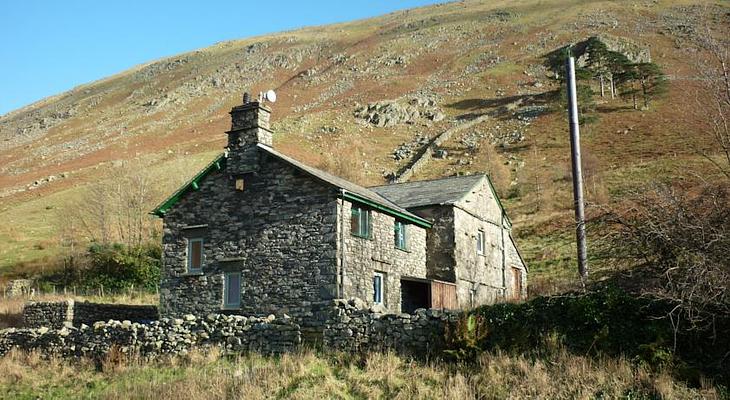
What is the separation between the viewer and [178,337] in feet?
65.1

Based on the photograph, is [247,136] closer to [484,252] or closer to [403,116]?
[484,252]

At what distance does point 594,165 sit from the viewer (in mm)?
57188

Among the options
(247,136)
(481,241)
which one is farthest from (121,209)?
(481,241)

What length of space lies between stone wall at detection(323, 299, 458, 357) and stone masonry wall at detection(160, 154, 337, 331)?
3240mm

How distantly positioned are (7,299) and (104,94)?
125718 millimetres

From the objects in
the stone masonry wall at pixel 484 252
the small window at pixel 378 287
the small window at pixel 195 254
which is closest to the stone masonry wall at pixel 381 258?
the small window at pixel 378 287

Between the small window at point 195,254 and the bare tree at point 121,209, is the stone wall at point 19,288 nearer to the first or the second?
the bare tree at point 121,209

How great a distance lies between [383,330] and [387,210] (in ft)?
26.1

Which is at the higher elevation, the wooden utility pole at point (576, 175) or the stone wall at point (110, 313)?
the wooden utility pole at point (576, 175)

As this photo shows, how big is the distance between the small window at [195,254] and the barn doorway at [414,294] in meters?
7.57

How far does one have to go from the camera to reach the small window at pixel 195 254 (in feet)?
81.6

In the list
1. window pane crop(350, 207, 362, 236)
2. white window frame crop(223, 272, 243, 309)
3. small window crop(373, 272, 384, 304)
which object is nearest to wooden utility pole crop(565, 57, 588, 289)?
small window crop(373, 272, 384, 304)

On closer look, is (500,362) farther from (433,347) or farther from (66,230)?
(66,230)

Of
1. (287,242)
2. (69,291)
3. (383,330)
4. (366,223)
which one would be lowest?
(383,330)
